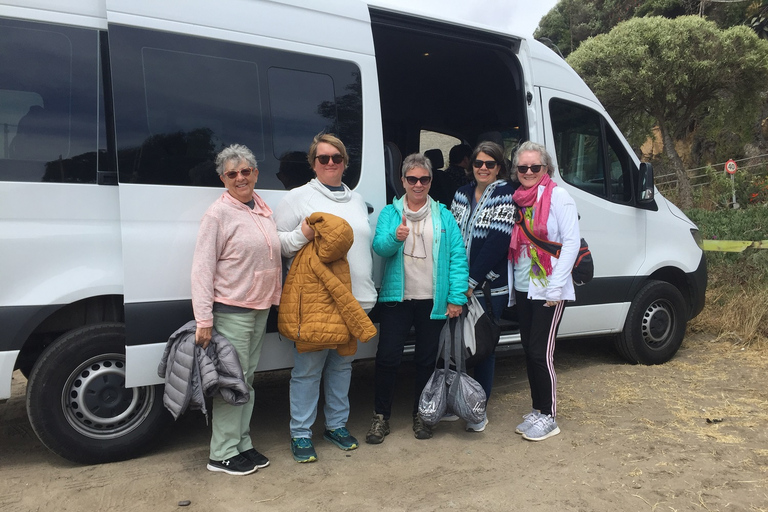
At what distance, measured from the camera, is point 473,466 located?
136 inches

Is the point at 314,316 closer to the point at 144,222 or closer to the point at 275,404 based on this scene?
the point at 144,222

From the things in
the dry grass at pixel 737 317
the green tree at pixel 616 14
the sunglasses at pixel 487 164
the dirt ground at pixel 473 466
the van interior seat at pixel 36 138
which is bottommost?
the dirt ground at pixel 473 466

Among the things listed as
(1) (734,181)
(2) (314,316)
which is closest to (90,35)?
(2) (314,316)

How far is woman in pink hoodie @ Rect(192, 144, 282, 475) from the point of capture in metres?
3.08

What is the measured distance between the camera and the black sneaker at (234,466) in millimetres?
3291

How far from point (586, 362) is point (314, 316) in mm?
3516

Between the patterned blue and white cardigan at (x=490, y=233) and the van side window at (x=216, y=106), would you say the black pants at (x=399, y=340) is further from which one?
the van side window at (x=216, y=106)

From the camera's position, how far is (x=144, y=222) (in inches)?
124

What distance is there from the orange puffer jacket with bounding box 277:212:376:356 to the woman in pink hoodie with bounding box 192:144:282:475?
0.11m

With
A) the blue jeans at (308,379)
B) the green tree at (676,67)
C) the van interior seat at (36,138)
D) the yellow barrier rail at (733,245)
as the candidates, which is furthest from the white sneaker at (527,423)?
the green tree at (676,67)

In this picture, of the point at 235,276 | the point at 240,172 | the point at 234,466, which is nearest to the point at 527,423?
the point at 234,466

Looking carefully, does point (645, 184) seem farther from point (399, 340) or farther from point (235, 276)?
point (235, 276)

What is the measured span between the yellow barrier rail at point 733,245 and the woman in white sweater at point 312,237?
16.7ft

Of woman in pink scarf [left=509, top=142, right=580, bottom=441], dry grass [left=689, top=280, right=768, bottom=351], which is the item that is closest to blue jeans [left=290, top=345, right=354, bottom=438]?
woman in pink scarf [left=509, top=142, right=580, bottom=441]
